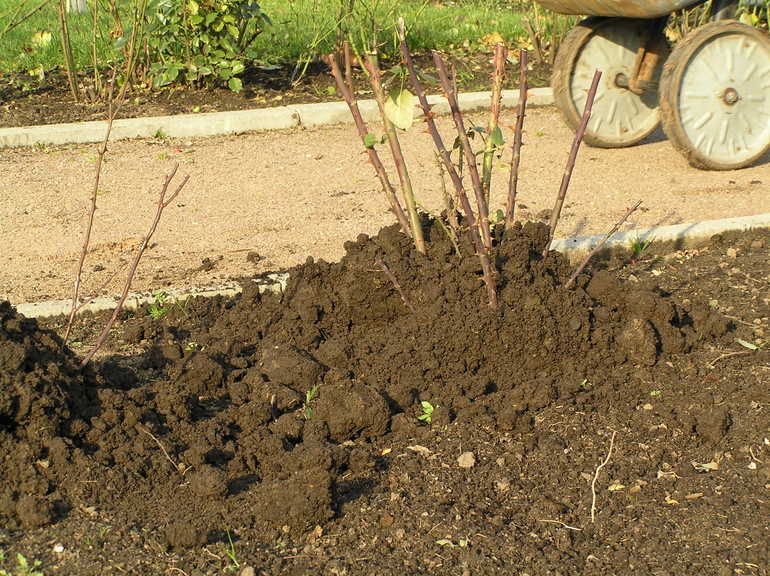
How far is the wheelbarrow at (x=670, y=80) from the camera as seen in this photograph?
5645 millimetres

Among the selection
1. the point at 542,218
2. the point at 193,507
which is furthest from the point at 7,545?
the point at 542,218

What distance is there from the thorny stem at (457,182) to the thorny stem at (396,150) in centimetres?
13

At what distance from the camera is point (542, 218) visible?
5160mm

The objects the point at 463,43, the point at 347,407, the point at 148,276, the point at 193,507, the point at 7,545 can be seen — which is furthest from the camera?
the point at 463,43

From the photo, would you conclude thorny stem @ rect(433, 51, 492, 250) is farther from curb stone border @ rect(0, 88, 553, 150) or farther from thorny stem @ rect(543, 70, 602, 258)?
curb stone border @ rect(0, 88, 553, 150)

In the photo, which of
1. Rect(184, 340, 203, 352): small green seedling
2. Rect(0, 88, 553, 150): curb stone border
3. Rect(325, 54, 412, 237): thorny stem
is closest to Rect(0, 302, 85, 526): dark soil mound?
Rect(184, 340, 203, 352): small green seedling

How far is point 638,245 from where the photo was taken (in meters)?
4.46

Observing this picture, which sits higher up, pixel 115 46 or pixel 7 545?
pixel 115 46

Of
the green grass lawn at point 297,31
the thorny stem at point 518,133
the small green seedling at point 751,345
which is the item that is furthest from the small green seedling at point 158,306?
the green grass lawn at point 297,31

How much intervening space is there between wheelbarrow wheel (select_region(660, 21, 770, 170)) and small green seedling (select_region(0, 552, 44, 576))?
441cm

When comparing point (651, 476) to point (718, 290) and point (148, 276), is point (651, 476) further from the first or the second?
point (148, 276)

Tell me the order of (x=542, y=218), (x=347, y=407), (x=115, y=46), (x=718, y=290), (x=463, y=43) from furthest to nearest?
(x=463, y=43) < (x=115, y=46) < (x=542, y=218) < (x=718, y=290) < (x=347, y=407)

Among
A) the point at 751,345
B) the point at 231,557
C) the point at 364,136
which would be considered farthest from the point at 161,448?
the point at 751,345

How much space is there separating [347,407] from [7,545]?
104 centimetres
